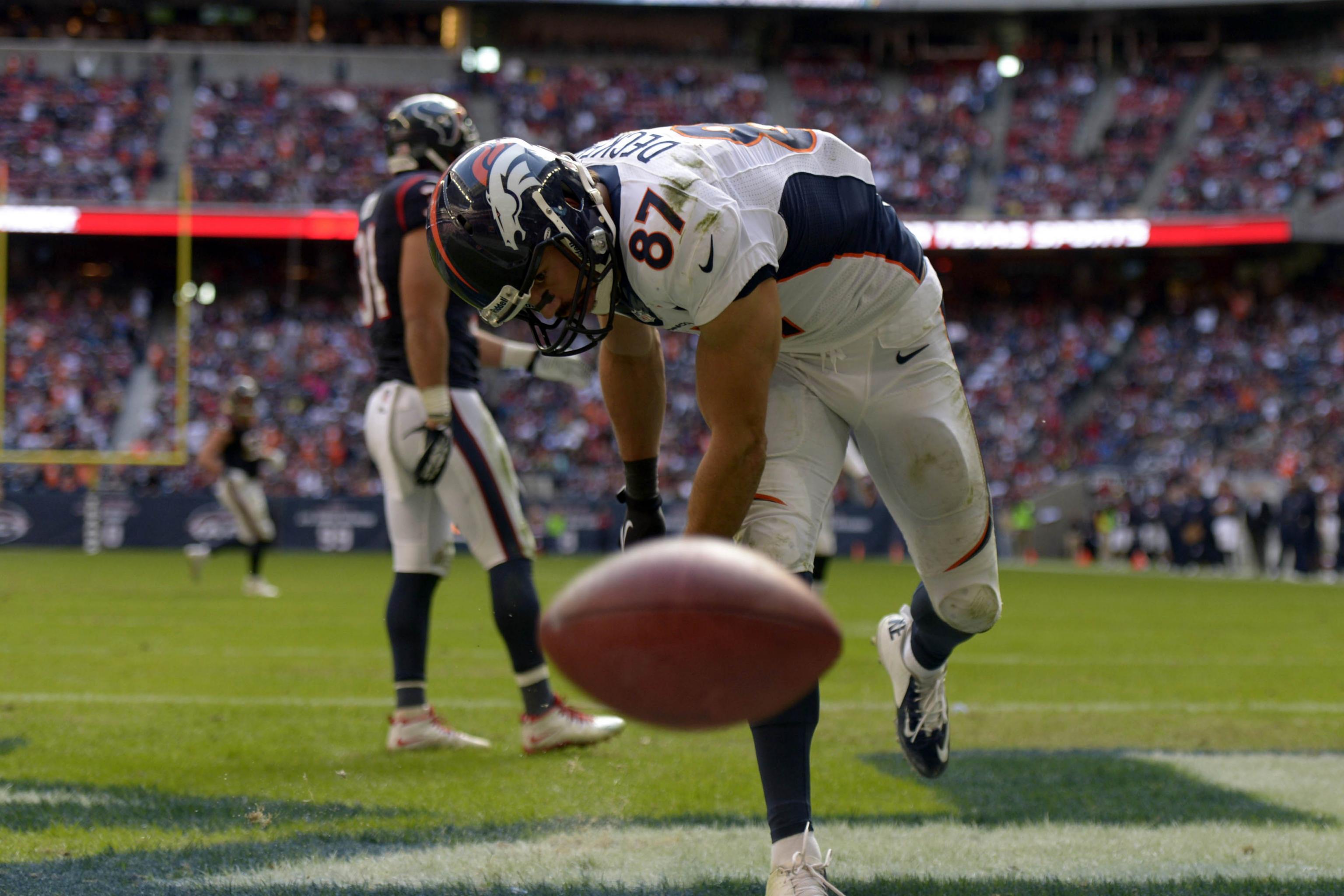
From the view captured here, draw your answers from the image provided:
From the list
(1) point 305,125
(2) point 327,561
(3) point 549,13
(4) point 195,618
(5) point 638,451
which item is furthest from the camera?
(3) point 549,13

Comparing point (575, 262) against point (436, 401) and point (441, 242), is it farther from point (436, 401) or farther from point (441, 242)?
point (436, 401)

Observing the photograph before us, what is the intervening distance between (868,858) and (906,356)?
1137 millimetres

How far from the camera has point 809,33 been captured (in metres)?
30.9

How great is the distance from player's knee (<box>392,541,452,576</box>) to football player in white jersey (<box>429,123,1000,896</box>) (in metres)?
1.63

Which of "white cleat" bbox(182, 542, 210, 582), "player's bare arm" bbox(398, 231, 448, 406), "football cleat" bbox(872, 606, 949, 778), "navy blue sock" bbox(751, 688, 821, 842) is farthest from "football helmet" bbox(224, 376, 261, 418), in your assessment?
"navy blue sock" bbox(751, 688, 821, 842)

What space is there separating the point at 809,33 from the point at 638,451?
29.9 meters

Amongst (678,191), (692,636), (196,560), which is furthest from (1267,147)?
(692,636)

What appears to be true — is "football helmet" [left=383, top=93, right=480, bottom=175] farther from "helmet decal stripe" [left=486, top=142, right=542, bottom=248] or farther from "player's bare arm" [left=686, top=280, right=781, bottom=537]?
"player's bare arm" [left=686, top=280, right=781, bottom=537]

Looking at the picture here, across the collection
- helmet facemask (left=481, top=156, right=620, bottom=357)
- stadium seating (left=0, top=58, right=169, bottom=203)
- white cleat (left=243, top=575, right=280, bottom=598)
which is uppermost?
stadium seating (left=0, top=58, right=169, bottom=203)

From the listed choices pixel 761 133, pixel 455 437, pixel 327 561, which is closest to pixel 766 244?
pixel 761 133

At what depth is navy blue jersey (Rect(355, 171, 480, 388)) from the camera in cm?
427

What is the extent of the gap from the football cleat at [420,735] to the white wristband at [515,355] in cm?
125

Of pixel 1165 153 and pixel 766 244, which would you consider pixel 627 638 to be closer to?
pixel 766 244

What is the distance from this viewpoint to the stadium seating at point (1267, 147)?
26141mm
